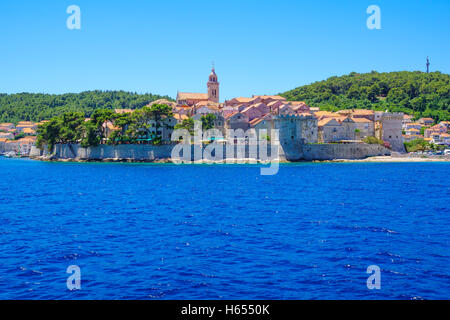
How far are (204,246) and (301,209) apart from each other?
972 cm

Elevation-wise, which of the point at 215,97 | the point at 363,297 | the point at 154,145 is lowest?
the point at 363,297

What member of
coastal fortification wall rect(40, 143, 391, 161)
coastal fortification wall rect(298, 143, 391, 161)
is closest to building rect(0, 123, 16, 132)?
coastal fortification wall rect(40, 143, 391, 161)

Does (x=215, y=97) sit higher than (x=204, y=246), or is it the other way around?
(x=215, y=97)

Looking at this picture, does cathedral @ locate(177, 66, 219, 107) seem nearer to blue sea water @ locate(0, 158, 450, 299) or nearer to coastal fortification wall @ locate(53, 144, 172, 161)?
coastal fortification wall @ locate(53, 144, 172, 161)

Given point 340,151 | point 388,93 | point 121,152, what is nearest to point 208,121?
point 121,152

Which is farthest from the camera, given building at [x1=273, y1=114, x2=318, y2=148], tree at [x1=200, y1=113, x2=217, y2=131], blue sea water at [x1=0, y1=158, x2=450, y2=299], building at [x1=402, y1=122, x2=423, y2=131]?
building at [x1=402, y1=122, x2=423, y2=131]

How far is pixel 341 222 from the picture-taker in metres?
20.1

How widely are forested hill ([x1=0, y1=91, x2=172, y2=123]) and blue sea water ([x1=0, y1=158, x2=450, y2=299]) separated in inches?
4615

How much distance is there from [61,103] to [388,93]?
103 meters

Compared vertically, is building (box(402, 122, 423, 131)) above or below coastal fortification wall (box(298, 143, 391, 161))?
above

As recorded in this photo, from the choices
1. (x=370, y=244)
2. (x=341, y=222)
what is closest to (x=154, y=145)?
(x=341, y=222)

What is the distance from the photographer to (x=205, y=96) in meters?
92.9

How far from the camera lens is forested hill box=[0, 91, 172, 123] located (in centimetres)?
14388
